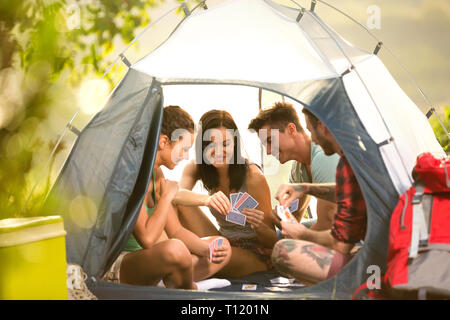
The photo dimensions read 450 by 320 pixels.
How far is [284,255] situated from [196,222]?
35.8 inches

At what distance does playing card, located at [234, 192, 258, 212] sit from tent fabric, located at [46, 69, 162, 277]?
72 centimetres

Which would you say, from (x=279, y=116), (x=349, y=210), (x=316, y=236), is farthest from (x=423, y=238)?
(x=279, y=116)

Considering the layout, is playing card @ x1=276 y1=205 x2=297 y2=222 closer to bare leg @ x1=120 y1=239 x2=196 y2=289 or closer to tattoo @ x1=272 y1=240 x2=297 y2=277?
tattoo @ x1=272 y1=240 x2=297 y2=277

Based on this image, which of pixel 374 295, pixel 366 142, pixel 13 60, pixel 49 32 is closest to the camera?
pixel 374 295

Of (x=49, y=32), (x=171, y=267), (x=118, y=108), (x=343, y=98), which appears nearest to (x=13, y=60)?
(x=49, y=32)

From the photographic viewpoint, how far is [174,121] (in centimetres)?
350

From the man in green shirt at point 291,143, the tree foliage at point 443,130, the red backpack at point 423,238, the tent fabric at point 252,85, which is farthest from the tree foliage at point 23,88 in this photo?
the tree foliage at point 443,130

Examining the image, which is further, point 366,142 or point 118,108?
point 118,108

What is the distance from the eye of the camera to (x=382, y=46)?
133 inches

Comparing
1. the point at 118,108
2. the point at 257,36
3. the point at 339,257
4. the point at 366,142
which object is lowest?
the point at 339,257

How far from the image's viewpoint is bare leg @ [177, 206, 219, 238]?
3.63 meters

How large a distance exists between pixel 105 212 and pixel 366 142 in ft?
4.67

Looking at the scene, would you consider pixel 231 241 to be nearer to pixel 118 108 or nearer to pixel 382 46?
pixel 118 108

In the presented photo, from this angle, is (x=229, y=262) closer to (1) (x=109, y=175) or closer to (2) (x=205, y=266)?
(2) (x=205, y=266)
